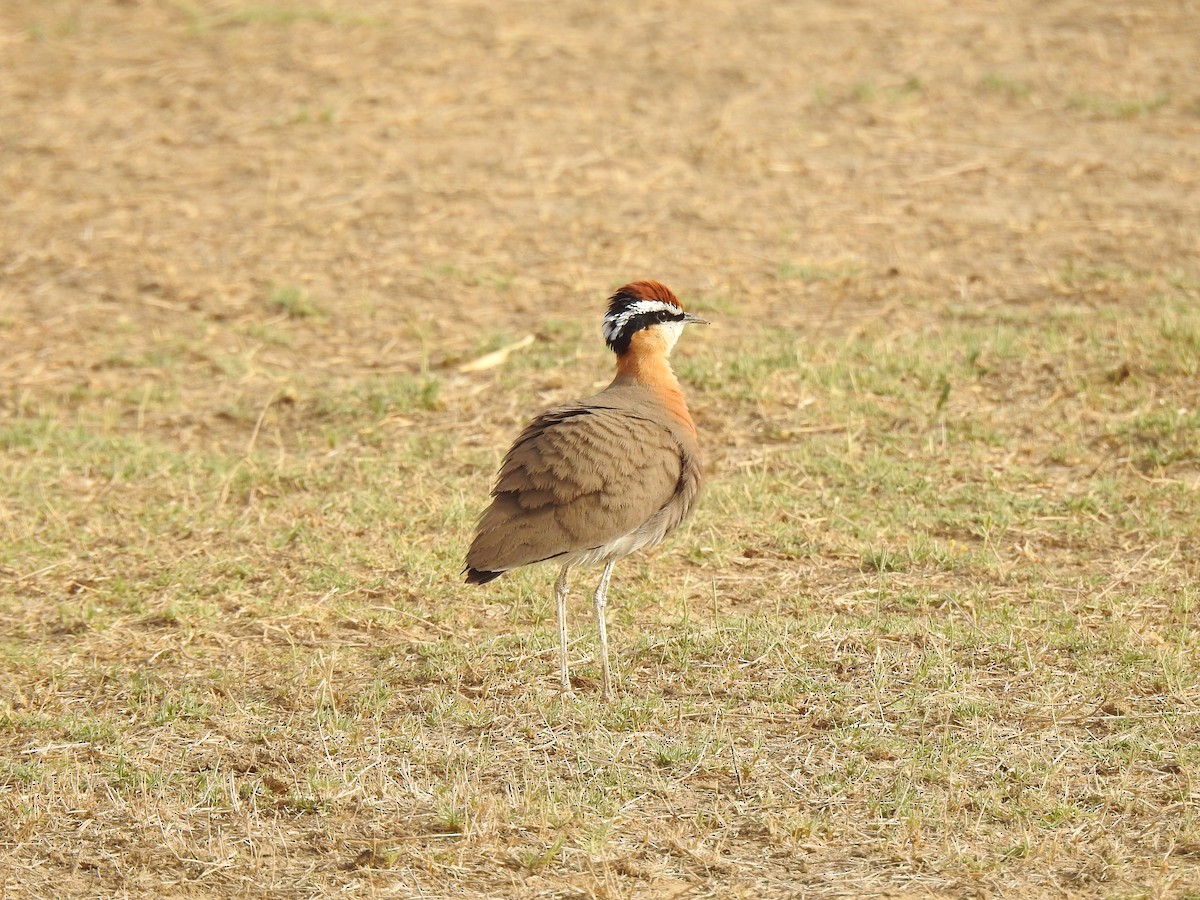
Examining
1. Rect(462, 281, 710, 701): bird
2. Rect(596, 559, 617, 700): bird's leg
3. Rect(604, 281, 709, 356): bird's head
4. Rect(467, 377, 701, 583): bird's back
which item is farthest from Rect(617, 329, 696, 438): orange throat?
Rect(596, 559, 617, 700): bird's leg

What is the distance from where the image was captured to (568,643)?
7.05 metres

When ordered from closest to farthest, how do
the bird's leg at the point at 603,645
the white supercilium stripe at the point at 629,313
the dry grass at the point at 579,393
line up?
1. the dry grass at the point at 579,393
2. the bird's leg at the point at 603,645
3. the white supercilium stripe at the point at 629,313

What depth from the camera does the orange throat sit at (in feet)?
24.6

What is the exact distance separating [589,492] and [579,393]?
337cm

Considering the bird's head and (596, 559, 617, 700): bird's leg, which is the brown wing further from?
the bird's head

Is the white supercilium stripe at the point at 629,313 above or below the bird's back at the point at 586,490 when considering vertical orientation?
above

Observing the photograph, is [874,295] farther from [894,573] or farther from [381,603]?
[381,603]

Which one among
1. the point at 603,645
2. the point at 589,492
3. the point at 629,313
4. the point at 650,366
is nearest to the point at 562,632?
the point at 603,645

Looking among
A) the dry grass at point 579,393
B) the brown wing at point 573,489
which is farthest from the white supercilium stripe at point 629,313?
the dry grass at point 579,393

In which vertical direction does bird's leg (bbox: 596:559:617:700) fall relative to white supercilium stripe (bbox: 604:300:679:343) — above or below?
below

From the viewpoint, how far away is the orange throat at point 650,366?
24.6 feet

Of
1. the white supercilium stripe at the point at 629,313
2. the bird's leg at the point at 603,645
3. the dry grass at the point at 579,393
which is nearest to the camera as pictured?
the dry grass at the point at 579,393

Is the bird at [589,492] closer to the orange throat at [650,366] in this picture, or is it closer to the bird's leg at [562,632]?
the bird's leg at [562,632]

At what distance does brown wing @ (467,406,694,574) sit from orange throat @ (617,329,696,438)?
539 mm
